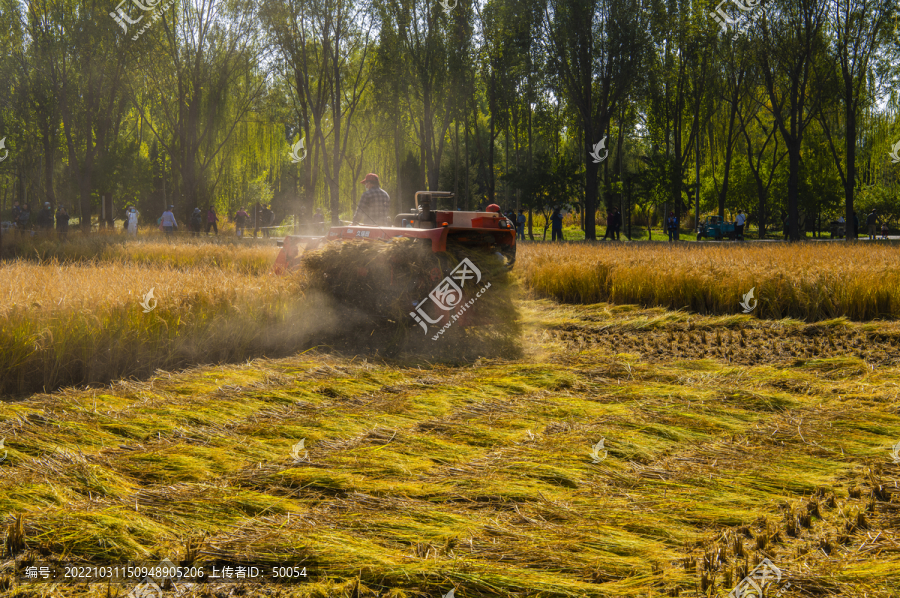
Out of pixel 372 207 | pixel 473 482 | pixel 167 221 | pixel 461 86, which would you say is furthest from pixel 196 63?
pixel 473 482

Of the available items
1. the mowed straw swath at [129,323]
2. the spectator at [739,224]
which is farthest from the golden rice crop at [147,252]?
the spectator at [739,224]

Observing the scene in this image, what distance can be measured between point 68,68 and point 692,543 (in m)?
29.3

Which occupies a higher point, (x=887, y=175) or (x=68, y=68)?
(x=68, y=68)

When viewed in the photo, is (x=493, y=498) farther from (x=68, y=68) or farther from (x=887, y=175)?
(x=887, y=175)

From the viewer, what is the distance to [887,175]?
3672 cm

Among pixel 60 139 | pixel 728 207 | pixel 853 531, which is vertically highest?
pixel 60 139

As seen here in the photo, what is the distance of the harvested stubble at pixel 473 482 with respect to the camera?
8.46 feet

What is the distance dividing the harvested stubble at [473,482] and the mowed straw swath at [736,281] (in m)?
4.00

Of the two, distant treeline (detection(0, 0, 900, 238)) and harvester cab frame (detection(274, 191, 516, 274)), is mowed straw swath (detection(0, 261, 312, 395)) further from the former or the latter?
distant treeline (detection(0, 0, 900, 238))

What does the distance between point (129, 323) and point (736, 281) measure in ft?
27.2

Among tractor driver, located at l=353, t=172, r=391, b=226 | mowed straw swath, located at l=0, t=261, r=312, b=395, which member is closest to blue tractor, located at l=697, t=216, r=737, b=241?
tractor driver, located at l=353, t=172, r=391, b=226

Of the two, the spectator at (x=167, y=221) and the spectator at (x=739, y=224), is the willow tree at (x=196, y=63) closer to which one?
the spectator at (x=167, y=221)

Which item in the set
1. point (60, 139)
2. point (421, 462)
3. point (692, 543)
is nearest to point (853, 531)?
point (692, 543)

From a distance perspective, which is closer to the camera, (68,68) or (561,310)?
(561,310)
